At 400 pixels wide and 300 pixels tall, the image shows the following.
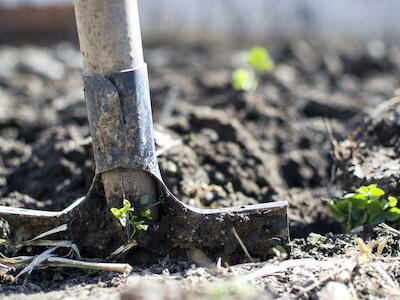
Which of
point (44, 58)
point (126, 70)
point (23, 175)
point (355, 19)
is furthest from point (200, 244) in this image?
point (355, 19)

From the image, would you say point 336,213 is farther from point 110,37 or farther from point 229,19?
point 229,19

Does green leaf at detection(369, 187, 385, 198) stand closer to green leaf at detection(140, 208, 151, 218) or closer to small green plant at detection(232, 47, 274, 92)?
green leaf at detection(140, 208, 151, 218)

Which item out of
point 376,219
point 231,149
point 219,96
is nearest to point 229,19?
point 219,96

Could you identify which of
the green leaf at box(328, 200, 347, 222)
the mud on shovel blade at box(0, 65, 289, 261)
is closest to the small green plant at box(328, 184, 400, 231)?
the green leaf at box(328, 200, 347, 222)

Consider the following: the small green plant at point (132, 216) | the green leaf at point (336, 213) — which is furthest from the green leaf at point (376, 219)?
the small green plant at point (132, 216)

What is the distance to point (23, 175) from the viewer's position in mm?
2828

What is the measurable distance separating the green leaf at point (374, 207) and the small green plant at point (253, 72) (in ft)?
5.26

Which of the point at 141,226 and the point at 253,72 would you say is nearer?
the point at 141,226

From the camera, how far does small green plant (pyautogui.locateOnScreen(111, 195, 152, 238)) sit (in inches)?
74.0

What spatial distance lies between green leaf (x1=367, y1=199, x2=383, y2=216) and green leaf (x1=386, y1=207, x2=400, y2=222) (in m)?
0.03

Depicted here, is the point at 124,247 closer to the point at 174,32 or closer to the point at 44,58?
the point at 44,58

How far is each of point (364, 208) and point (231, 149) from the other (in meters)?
0.80

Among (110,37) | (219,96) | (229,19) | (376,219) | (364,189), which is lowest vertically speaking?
(376,219)

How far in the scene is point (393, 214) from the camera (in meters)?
2.09
